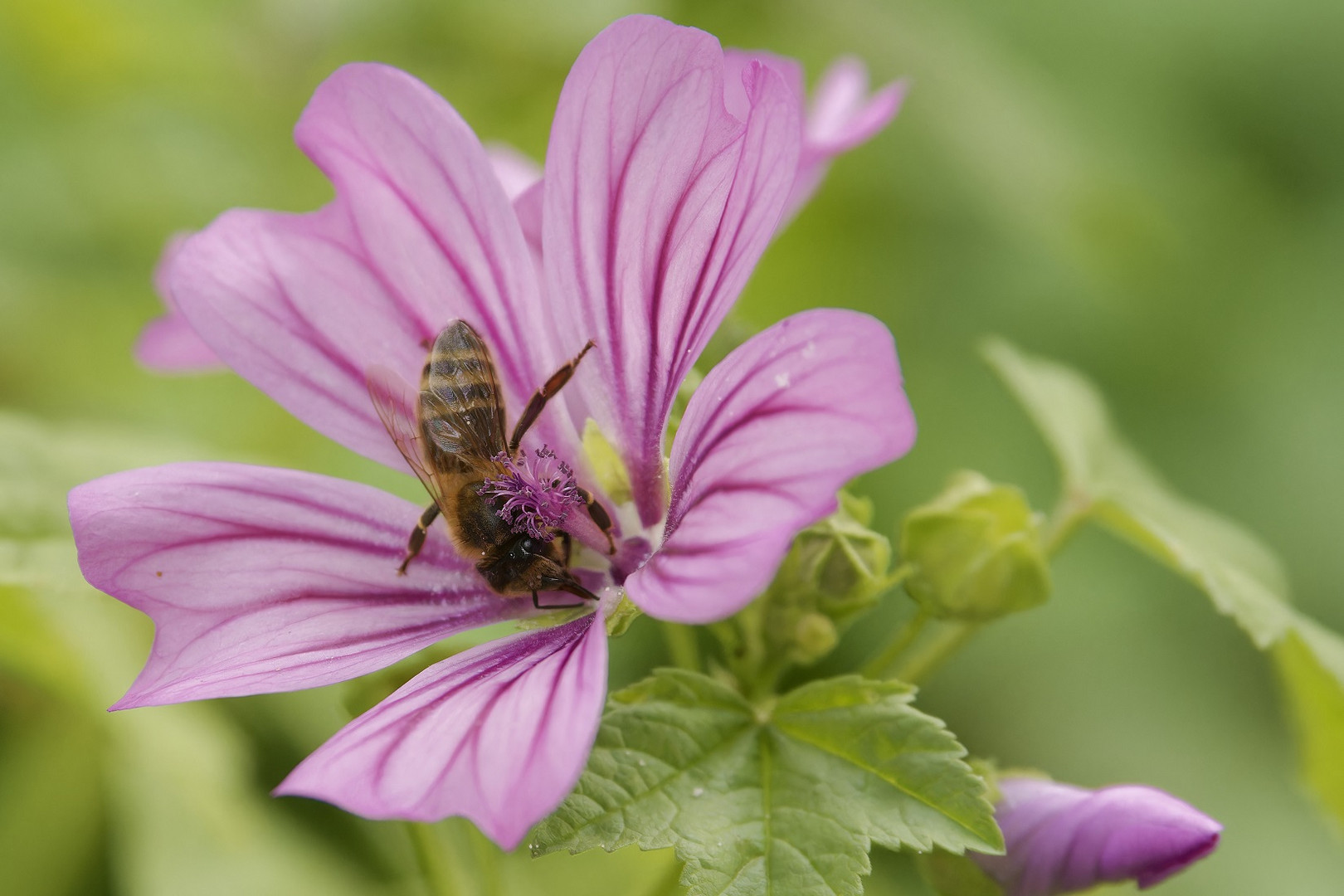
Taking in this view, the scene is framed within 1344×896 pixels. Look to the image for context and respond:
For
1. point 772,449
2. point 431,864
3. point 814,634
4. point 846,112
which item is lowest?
point 431,864

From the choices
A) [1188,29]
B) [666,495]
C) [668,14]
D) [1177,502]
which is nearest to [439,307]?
[666,495]

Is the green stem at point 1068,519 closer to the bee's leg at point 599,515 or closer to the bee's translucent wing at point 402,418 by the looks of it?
the bee's leg at point 599,515

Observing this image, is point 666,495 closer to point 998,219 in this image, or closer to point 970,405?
point 970,405

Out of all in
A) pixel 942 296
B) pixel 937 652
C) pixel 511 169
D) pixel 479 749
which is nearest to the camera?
pixel 479 749

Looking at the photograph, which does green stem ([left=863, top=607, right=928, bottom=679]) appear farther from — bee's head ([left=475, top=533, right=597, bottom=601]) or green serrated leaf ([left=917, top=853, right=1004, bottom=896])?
bee's head ([left=475, top=533, right=597, bottom=601])

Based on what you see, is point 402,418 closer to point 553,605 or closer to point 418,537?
point 418,537

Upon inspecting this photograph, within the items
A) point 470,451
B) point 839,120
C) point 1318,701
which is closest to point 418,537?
point 470,451

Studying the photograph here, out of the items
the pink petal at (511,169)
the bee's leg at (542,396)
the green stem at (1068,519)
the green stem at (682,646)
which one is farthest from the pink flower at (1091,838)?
the pink petal at (511,169)
